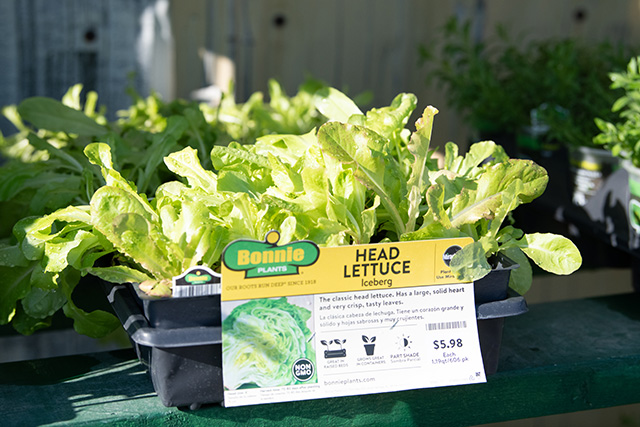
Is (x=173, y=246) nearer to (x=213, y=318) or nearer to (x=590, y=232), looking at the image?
(x=213, y=318)

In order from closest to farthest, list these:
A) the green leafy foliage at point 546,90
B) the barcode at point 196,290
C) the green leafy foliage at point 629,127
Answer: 1. the barcode at point 196,290
2. the green leafy foliage at point 629,127
3. the green leafy foliage at point 546,90

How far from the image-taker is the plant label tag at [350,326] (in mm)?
722

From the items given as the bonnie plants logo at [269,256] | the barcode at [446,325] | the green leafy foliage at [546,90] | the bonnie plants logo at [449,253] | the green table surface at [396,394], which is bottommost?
the green table surface at [396,394]

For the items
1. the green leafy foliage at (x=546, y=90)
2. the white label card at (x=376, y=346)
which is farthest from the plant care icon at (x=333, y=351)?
the green leafy foliage at (x=546, y=90)

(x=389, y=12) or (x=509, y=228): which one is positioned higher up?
(x=389, y=12)

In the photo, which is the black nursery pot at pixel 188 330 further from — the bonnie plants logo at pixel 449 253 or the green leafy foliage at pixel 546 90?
the green leafy foliage at pixel 546 90

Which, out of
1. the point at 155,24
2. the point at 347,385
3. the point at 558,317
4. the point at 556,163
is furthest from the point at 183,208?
the point at 155,24

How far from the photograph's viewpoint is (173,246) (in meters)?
0.73

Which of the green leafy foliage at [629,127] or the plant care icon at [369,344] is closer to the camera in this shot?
Answer: the plant care icon at [369,344]

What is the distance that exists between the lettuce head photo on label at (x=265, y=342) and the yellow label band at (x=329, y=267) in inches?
0.6

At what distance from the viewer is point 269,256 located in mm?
719

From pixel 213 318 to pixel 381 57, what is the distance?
1.68 metres

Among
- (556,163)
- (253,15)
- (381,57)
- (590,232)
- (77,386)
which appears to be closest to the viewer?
(77,386)

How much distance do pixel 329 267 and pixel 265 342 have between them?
10cm
